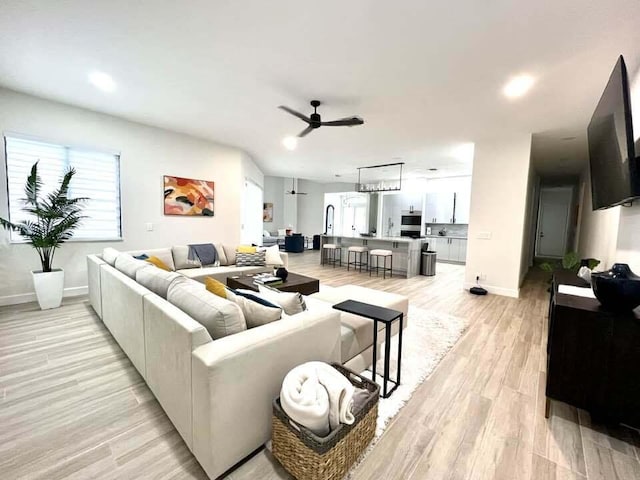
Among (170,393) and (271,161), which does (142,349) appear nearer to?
(170,393)

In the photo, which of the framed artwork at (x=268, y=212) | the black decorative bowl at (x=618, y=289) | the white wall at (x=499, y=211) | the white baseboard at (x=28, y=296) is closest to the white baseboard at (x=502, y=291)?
the white wall at (x=499, y=211)

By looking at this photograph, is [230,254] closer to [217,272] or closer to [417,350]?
[217,272]

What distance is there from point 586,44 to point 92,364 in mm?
4941

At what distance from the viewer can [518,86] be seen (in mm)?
2926

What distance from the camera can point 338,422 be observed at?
4.22 ft

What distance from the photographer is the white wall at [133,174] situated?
12.0 ft

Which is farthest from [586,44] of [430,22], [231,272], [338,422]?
[231,272]

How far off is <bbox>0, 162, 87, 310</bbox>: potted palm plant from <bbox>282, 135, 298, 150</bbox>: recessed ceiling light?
334 cm

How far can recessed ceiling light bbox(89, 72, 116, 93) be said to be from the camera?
303 cm

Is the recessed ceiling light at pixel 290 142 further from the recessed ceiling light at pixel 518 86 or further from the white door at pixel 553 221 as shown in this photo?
the white door at pixel 553 221

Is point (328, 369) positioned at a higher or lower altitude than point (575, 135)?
lower

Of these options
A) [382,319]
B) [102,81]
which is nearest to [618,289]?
[382,319]

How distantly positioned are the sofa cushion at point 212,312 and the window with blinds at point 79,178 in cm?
384

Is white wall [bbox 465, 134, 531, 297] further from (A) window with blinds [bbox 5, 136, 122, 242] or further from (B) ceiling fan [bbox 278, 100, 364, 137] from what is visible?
(A) window with blinds [bbox 5, 136, 122, 242]
